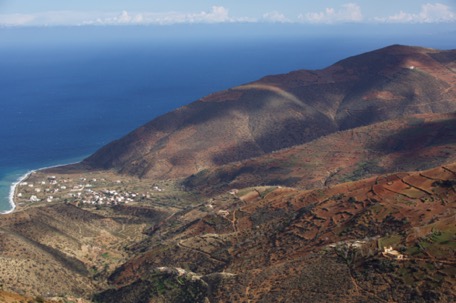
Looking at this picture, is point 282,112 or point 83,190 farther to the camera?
point 282,112

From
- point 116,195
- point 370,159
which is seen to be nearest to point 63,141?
point 116,195

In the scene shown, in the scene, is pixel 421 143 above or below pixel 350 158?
above

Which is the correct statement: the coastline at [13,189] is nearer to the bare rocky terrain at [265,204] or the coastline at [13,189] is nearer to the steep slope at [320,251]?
the bare rocky terrain at [265,204]

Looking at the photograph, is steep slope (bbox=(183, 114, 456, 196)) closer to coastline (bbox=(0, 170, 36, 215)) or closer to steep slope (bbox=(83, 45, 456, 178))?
steep slope (bbox=(83, 45, 456, 178))

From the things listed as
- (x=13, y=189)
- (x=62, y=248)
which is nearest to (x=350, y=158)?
(x=62, y=248)

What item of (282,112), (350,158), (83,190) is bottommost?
(83,190)

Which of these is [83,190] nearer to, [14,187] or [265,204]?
[14,187]

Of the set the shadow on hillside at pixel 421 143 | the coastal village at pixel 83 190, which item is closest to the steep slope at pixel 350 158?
the shadow on hillside at pixel 421 143
